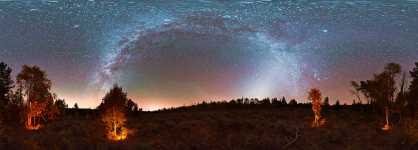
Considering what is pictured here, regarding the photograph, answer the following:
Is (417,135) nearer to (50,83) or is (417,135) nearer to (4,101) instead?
(50,83)

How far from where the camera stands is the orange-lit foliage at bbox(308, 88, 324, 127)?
2650 inches

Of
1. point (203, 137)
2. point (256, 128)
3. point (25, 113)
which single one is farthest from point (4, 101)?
point (256, 128)

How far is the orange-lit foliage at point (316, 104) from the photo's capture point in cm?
6731

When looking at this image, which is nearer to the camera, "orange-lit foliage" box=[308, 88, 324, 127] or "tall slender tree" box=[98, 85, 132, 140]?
"tall slender tree" box=[98, 85, 132, 140]

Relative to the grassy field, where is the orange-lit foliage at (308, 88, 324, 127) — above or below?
above

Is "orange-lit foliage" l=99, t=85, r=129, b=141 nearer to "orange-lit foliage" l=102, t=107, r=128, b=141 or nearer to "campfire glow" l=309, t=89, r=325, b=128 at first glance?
"orange-lit foliage" l=102, t=107, r=128, b=141

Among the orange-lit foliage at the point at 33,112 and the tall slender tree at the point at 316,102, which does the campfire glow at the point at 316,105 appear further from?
the orange-lit foliage at the point at 33,112

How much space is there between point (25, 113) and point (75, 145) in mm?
12068

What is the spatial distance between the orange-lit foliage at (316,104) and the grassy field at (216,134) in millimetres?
1433

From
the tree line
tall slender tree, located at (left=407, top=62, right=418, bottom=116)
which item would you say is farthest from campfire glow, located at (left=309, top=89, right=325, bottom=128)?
the tree line

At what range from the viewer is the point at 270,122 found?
67.4 m

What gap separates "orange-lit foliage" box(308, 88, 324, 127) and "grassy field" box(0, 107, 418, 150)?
4.70 ft

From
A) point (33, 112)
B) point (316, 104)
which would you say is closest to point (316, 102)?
point (316, 104)

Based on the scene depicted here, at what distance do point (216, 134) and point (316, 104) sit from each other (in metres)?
16.7
